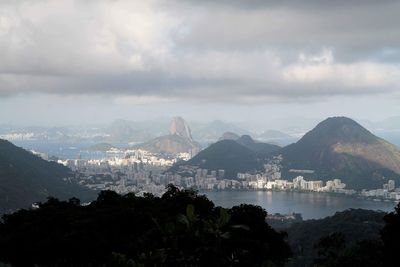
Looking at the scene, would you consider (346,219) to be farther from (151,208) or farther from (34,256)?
(34,256)

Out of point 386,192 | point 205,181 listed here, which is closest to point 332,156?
point 386,192

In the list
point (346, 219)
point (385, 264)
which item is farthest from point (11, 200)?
point (385, 264)

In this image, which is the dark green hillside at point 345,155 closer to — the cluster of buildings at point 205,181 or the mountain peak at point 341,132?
the mountain peak at point 341,132

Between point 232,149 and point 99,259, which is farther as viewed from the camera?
point 232,149

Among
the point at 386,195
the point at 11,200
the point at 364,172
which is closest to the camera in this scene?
the point at 11,200

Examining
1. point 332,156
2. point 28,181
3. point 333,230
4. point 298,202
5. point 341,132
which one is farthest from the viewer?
point 341,132

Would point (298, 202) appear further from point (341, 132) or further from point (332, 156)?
point (341, 132)

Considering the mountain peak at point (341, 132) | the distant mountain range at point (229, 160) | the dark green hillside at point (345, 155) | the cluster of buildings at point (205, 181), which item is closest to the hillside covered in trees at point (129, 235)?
the cluster of buildings at point (205, 181)
